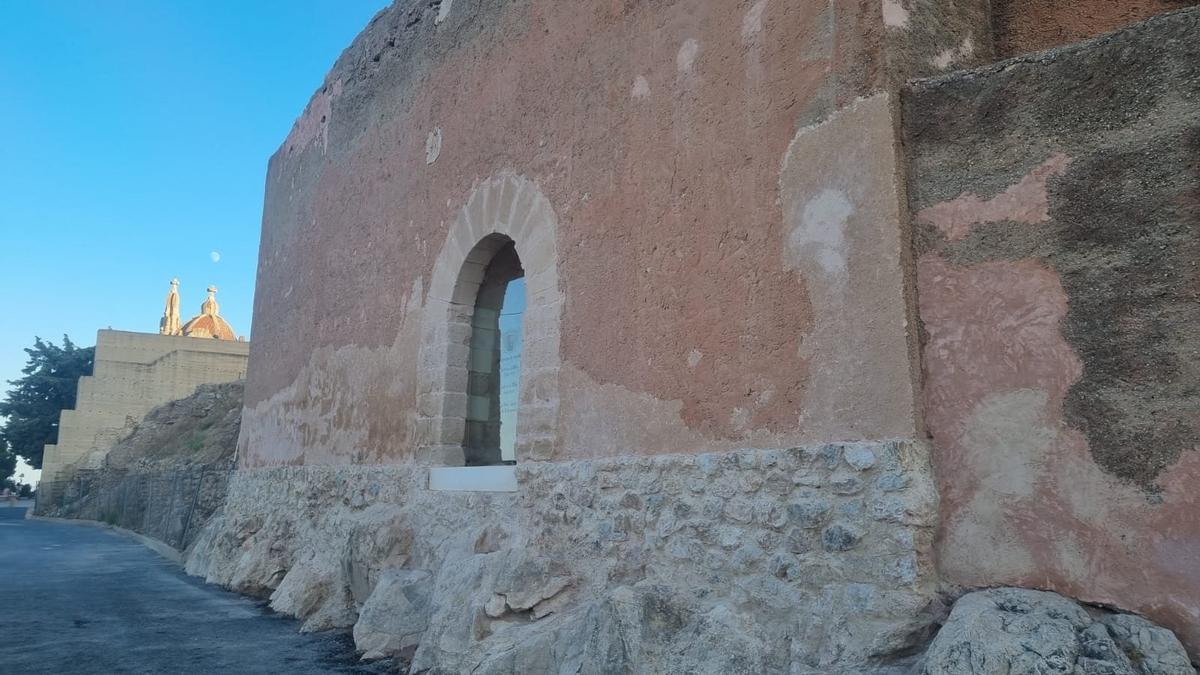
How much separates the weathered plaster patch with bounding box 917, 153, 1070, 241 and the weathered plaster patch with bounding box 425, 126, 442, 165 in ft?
13.7

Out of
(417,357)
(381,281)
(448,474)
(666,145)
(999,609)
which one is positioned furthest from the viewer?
(381,281)

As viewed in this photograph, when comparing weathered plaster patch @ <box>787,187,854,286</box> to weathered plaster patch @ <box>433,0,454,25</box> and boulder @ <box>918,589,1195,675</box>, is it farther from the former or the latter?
weathered plaster patch @ <box>433,0,454,25</box>

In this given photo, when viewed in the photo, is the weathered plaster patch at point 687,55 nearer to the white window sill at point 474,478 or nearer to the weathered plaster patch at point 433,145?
the white window sill at point 474,478

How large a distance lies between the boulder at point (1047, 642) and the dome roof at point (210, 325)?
36528mm

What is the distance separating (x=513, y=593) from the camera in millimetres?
4262

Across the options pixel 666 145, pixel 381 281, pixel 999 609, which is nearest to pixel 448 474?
pixel 381 281

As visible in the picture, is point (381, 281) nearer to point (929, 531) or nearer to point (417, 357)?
point (417, 357)

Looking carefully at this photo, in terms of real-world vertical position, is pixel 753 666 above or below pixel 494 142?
below

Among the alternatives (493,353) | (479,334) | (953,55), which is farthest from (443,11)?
(953,55)

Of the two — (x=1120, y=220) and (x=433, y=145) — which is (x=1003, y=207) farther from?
(x=433, y=145)

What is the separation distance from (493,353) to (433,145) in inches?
68.0

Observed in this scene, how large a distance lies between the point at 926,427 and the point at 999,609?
26.7 inches

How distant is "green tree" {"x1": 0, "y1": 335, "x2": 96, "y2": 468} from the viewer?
29844 mm

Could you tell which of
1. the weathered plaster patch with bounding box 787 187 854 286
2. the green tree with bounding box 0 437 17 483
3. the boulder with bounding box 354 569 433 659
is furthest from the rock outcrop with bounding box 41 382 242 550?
the green tree with bounding box 0 437 17 483
